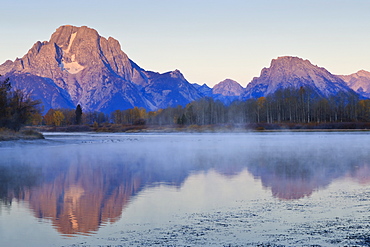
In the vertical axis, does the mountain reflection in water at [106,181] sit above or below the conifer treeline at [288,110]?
below

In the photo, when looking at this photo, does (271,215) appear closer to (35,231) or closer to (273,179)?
(35,231)

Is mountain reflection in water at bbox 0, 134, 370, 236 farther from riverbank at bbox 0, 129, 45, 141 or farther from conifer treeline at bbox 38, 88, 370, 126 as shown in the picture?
conifer treeline at bbox 38, 88, 370, 126

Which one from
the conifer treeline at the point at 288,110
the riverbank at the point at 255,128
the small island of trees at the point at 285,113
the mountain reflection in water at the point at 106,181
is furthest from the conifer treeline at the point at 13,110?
the conifer treeline at the point at 288,110

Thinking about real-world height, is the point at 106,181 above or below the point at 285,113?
below

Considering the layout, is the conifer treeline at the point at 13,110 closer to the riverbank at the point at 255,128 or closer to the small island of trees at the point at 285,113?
the small island of trees at the point at 285,113

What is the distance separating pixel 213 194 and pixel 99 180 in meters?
7.75

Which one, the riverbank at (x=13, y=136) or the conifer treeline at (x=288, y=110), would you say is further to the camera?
the conifer treeline at (x=288, y=110)

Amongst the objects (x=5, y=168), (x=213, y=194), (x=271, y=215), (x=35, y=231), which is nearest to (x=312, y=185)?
(x=213, y=194)

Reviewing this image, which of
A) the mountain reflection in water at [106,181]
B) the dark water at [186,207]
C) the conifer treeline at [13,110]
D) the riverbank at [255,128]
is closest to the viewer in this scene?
the dark water at [186,207]

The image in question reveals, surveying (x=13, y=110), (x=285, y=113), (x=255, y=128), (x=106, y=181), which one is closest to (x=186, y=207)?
(x=106, y=181)

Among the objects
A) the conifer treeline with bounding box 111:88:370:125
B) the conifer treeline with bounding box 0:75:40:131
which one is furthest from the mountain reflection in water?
the conifer treeline with bounding box 111:88:370:125

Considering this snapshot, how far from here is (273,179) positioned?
2347cm

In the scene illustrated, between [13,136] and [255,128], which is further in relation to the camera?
[255,128]

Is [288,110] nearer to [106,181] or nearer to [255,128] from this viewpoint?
[255,128]
